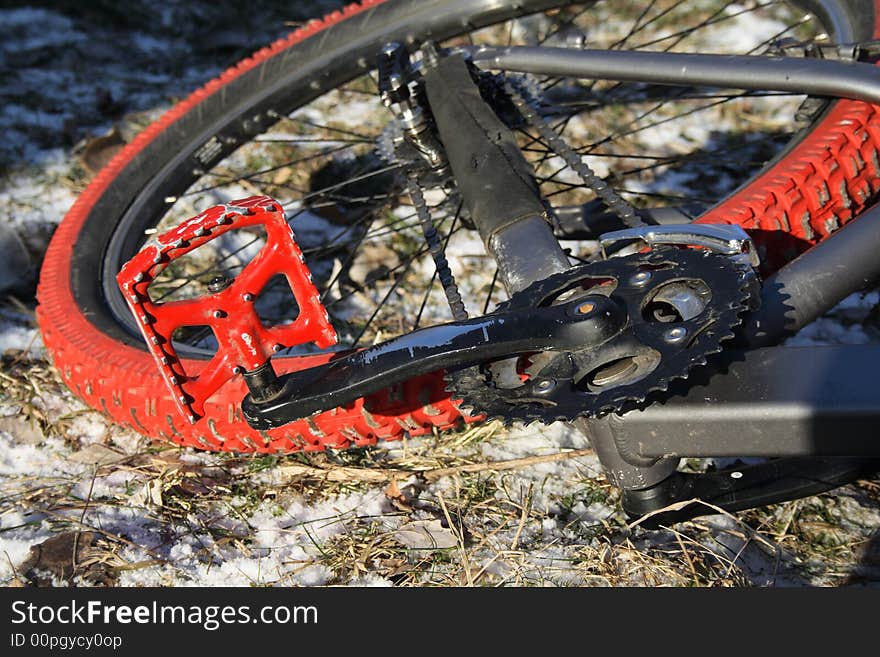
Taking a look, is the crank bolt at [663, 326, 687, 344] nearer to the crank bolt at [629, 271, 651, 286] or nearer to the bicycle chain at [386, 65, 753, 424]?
the bicycle chain at [386, 65, 753, 424]

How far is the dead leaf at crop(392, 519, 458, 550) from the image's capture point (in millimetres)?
2098

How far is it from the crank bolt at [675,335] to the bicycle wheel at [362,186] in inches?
19.8

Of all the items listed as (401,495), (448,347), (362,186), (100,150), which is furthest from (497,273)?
(100,150)

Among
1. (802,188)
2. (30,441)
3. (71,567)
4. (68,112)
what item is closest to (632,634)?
(802,188)

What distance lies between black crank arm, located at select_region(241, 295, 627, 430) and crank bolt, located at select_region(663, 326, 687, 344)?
3.3 inches

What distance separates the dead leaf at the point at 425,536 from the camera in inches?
82.6

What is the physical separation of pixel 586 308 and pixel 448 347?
0.83 ft

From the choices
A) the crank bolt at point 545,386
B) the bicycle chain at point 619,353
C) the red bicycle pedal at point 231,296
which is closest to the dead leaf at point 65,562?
the red bicycle pedal at point 231,296

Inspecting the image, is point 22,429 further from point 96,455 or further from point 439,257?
point 439,257

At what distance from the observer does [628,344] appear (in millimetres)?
1685

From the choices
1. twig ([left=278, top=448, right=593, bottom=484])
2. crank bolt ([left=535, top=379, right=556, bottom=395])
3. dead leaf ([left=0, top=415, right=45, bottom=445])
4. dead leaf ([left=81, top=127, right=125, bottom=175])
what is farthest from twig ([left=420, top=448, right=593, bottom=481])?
dead leaf ([left=81, top=127, right=125, bottom=175])

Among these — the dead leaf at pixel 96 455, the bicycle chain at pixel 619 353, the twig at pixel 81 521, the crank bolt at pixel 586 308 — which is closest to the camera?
the bicycle chain at pixel 619 353

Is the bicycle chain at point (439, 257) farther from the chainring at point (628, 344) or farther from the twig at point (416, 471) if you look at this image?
the twig at point (416, 471)

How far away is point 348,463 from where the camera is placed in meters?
2.38
